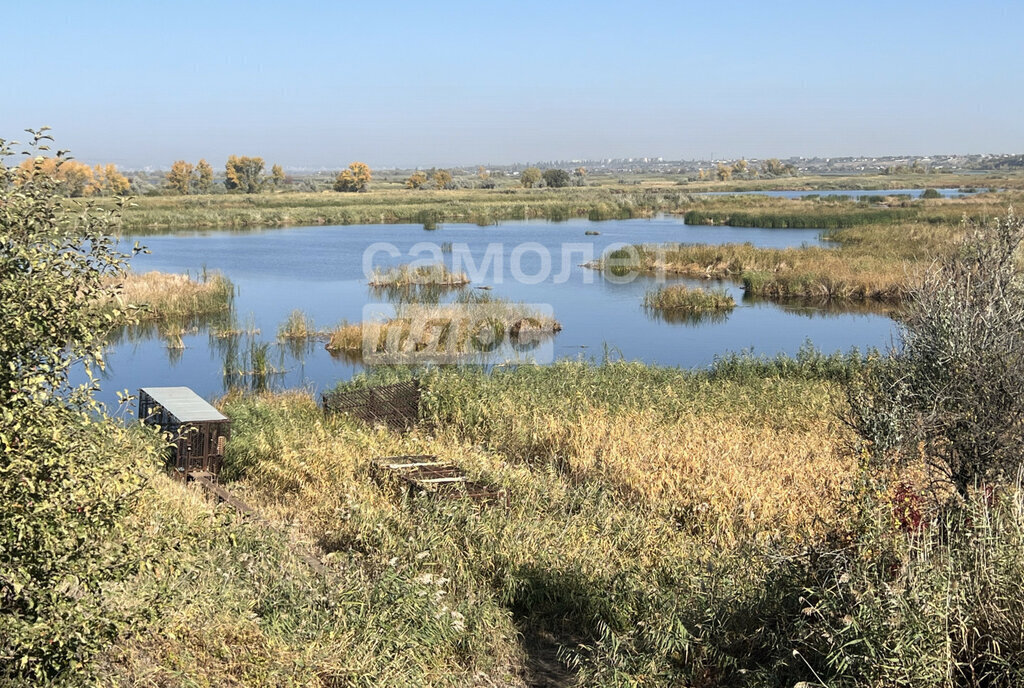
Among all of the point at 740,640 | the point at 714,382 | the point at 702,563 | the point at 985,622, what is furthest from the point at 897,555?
the point at 714,382

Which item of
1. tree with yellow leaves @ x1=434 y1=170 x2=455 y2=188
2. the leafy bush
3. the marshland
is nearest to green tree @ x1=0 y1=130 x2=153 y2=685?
the marshland

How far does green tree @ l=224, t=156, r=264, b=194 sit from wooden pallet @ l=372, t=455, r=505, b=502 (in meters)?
93.9

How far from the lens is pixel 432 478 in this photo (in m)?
8.73

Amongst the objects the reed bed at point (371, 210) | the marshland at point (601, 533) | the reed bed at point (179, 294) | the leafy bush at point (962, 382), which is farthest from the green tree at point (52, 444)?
the reed bed at point (371, 210)

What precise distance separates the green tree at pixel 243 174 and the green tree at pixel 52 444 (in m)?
98.8

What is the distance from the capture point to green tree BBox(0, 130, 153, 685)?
12.0ft

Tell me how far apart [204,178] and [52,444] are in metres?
114

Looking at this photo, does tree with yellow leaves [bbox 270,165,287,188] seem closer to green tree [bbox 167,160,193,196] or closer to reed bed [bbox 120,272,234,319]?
green tree [bbox 167,160,193,196]

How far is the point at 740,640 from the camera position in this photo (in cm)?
504

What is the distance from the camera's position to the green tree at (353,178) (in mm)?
101500

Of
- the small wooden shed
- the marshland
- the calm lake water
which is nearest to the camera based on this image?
the marshland

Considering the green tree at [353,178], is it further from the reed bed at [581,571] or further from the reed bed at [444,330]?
the reed bed at [581,571]

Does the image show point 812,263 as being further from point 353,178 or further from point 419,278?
point 353,178

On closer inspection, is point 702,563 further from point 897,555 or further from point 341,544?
point 341,544
